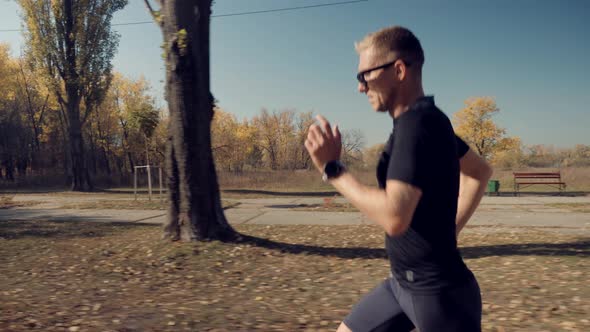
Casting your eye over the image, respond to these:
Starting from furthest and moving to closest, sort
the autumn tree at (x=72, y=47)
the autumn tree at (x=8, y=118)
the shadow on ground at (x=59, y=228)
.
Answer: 1. the autumn tree at (x=8, y=118)
2. the autumn tree at (x=72, y=47)
3. the shadow on ground at (x=59, y=228)

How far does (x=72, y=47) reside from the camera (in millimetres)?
26734

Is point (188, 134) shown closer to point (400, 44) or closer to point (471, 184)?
point (471, 184)

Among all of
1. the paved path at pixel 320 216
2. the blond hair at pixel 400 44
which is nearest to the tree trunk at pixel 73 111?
the paved path at pixel 320 216

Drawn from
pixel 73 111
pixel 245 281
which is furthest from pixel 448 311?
pixel 73 111

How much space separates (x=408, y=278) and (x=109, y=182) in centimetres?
3825

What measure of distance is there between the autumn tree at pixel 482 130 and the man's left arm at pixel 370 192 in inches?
1924

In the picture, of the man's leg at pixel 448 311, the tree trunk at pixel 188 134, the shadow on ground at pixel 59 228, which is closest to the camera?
the man's leg at pixel 448 311

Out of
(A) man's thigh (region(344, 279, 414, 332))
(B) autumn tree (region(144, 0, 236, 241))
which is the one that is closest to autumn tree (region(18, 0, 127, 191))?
(B) autumn tree (region(144, 0, 236, 241))

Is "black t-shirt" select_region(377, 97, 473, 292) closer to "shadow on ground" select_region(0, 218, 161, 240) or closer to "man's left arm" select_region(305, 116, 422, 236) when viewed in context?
"man's left arm" select_region(305, 116, 422, 236)

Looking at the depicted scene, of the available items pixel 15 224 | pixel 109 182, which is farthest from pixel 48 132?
pixel 15 224

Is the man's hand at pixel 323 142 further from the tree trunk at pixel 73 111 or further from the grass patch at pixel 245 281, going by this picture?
the tree trunk at pixel 73 111

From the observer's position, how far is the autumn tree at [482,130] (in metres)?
47.2

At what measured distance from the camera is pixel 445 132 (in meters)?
1.61

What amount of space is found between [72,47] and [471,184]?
29.2 meters
